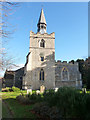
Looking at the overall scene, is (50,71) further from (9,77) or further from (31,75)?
(9,77)

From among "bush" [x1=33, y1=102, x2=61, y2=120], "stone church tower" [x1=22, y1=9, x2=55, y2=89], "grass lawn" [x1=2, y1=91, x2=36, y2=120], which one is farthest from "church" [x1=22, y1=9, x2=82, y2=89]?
"bush" [x1=33, y1=102, x2=61, y2=120]

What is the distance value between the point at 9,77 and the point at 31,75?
6.27 m

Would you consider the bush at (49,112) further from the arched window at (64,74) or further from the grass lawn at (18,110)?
the arched window at (64,74)

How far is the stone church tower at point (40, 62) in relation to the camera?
2159 cm

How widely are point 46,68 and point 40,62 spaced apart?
6.00 feet

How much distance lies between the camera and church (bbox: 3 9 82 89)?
71.9 ft

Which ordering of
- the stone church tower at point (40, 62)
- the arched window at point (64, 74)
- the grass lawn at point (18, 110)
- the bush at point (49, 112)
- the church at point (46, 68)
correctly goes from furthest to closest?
the arched window at point (64, 74) → the church at point (46, 68) → the stone church tower at point (40, 62) → the grass lawn at point (18, 110) → the bush at point (49, 112)

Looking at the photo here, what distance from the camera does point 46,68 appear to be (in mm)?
22828

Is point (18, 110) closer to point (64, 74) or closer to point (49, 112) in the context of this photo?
point (49, 112)

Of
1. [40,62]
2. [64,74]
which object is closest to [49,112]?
[40,62]

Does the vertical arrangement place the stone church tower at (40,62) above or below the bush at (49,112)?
above

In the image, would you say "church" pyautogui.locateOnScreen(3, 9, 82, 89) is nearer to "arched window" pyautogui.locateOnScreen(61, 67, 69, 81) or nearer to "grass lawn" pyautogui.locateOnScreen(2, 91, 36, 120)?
"arched window" pyautogui.locateOnScreen(61, 67, 69, 81)

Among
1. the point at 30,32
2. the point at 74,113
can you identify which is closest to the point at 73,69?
the point at 30,32

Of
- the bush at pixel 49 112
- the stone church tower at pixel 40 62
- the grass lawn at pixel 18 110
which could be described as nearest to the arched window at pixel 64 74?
the stone church tower at pixel 40 62
